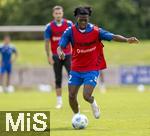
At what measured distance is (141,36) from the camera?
67562 millimetres

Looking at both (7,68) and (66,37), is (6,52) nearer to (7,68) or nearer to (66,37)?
(7,68)

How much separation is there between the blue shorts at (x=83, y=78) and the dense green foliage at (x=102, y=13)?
163 ft

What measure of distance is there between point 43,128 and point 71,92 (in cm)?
120

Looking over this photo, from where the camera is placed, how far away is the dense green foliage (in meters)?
66.1

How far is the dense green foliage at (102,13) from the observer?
6612 cm

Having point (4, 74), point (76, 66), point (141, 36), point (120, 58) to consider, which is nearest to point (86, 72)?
point (76, 66)

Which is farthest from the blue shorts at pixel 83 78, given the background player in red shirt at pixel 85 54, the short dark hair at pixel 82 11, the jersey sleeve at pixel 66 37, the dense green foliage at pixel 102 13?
the dense green foliage at pixel 102 13

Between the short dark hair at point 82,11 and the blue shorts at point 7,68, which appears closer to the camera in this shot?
the short dark hair at point 82,11

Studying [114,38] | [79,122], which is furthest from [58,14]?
[79,122]

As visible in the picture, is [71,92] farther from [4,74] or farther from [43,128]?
[4,74]

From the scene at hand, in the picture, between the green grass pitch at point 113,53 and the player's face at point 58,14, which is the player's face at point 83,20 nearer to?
the player's face at point 58,14

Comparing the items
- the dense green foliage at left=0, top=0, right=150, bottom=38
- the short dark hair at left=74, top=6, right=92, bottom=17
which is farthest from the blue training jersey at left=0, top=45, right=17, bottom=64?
the dense green foliage at left=0, top=0, right=150, bottom=38

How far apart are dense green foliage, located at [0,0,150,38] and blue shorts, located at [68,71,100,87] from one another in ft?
163

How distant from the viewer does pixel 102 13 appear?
70062mm
